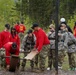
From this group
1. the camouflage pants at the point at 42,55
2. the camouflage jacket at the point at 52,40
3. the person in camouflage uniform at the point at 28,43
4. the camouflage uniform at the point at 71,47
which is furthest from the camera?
the person in camouflage uniform at the point at 28,43

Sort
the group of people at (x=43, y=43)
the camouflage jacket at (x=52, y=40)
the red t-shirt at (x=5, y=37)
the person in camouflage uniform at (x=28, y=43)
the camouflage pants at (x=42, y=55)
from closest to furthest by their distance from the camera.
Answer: the group of people at (x=43, y=43) → the camouflage pants at (x=42, y=55) → the camouflage jacket at (x=52, y=40) → the person in camouflage uniform at (x=28, y=43) → the red t-shirt at (x=5, y=37)

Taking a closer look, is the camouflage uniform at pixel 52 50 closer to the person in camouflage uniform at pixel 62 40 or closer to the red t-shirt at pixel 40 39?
the person in camouflage uniform at pixel 62 40

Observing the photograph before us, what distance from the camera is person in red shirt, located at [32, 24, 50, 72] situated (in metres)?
13.6

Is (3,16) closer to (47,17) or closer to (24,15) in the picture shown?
(24,15)

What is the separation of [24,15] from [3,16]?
930 cm

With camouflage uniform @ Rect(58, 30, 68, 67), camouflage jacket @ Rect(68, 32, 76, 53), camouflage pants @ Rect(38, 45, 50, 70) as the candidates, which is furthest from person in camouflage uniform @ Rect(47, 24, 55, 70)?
camouflage jacket @ Rect(68, 32, 76, 53)

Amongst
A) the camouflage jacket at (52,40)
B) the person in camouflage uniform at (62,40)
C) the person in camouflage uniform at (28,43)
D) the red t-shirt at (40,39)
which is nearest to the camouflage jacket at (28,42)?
the person in camouflage uniform at (28,43)

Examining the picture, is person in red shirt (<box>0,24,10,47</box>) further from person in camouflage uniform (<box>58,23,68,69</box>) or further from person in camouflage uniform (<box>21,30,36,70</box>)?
person in camouflage uniform (<box>58,23,68,69</box>)

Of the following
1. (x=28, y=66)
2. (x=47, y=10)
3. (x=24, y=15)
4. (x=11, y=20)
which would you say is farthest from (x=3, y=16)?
(x=28, y=66)

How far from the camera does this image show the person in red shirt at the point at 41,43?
44.7 feet

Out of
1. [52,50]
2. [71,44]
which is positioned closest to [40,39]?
[52,50]

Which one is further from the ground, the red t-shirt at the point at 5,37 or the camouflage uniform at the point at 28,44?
the red t-shirt at the point at 5,37

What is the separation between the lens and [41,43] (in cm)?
1359

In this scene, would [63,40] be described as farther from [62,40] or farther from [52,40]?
[52,40]
